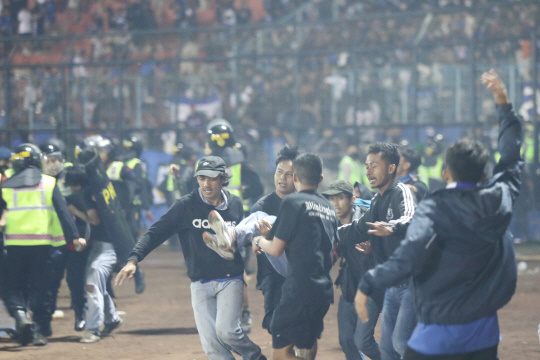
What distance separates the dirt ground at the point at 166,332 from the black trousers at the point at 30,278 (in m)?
0.37

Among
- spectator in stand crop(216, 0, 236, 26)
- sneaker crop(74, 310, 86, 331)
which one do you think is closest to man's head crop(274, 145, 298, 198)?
sneaker crop(74, 310, 86, 331)

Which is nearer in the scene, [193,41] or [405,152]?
[405,152]

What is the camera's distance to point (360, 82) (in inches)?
577

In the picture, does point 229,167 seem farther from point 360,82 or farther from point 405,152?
point 360,82

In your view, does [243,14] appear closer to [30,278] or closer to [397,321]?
[30,278]

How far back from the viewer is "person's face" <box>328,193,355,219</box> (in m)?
6.19

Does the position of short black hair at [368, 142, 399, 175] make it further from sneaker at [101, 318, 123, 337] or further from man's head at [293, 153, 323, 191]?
sneaker at [101, 318, 123, 337]

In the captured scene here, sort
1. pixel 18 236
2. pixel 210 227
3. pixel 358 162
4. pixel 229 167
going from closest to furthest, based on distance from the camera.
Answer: pixel 210 227 < pixel 18 236 < pixel 229 167 < pixel 358 162

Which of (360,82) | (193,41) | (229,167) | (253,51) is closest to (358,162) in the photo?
(360,82)

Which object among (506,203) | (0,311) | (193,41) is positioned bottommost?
(0,311)

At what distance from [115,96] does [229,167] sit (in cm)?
682

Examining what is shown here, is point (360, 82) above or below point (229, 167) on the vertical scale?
above

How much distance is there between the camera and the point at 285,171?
6305 millimetres

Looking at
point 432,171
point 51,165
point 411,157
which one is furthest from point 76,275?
point 432,171
